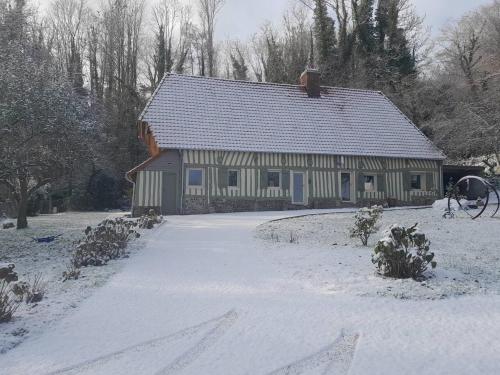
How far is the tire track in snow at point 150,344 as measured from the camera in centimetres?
352

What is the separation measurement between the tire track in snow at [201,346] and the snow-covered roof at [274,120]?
1433 centimetres

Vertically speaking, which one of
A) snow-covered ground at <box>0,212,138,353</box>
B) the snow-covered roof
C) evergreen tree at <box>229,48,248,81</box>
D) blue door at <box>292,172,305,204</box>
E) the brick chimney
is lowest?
snow-covered ground at <box>0,212,138,353</box>

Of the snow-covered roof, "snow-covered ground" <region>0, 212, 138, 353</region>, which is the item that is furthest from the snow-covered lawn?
the snow-covered roof

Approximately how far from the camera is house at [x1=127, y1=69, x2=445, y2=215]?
61.4 ft

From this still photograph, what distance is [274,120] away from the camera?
70.4ft

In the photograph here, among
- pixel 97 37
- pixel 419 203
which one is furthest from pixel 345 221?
pixel 97 37

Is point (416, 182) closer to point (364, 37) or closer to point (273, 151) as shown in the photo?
point (273, 151)

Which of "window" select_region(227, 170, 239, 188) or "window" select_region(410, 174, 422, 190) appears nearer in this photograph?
"window" select_region(227, 170, 239, 188)

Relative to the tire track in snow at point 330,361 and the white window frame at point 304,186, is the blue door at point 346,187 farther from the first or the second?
the tire track in snow at point 330,361

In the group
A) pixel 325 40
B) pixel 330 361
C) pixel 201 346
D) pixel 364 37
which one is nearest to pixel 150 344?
pixel 201 346

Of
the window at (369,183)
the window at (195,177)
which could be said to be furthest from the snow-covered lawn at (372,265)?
the window at (369,183)

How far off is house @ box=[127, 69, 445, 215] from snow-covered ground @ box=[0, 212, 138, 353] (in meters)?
5.73

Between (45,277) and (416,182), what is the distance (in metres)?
18.9

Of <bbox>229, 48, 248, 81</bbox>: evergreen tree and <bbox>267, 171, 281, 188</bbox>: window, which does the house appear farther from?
<bbox>229, 48, 248, 81</bbox>: evergreen tree
